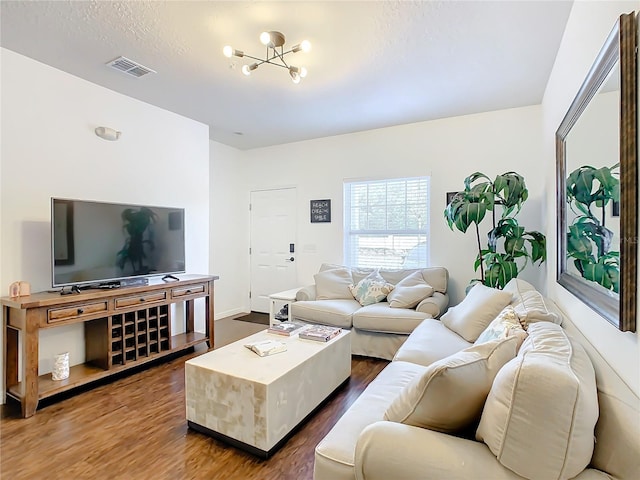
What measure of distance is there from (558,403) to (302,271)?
4.21m

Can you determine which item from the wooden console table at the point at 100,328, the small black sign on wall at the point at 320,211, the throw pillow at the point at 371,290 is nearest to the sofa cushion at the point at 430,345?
the throw pillow at the point at 371,290

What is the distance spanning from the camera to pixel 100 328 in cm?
286

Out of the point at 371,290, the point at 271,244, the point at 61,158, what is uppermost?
the point at 61,158

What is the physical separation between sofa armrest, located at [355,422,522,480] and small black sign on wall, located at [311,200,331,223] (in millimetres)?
3756

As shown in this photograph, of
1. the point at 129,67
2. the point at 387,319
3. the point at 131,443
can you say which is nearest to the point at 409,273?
the point at 387,319

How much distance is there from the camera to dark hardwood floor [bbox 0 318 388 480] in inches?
69.6

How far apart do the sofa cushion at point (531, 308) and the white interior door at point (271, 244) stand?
3186 mm

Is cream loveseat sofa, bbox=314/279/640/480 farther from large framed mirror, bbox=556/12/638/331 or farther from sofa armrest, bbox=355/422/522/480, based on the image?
large framed mirror, bbox=556/12/638/331

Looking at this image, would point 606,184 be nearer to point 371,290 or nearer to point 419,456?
point 419,456

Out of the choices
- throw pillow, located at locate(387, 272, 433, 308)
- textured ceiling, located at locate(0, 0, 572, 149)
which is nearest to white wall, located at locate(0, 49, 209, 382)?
textured ceiling, located at locate(0, 0, 572, 149)

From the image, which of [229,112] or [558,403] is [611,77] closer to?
[558,403]

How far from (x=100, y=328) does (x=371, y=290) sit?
8.69 ft

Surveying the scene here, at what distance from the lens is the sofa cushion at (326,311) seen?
348 cm

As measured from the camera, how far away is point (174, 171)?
12.6ft
